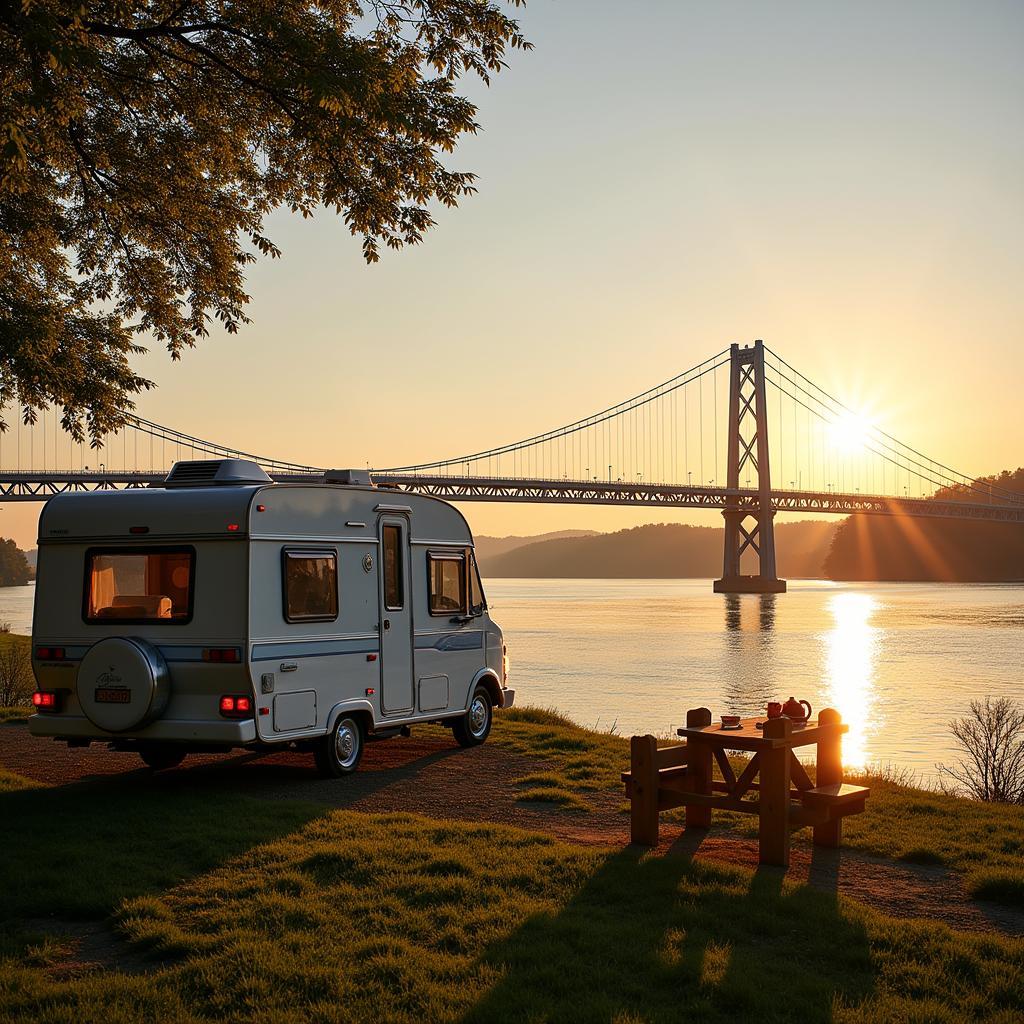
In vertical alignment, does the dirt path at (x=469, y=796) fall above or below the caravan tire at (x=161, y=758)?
below

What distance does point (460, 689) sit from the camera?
10773 mm

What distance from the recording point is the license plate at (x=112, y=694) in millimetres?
8375

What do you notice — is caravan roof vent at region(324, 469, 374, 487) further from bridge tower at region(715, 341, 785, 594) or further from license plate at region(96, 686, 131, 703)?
bridge tower at region(715, 341, 785, 594)

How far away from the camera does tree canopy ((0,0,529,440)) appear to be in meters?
7.85

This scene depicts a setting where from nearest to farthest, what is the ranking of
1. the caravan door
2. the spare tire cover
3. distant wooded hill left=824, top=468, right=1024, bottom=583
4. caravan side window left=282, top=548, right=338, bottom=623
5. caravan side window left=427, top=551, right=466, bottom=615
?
the spare tire cover < caravan side window left=282, top=548, right=338, bottom=623 < the caravan door < caravan side window left=427, top=551, right=466, bottom=615 < distant wooded hill left=824, top=468, right=1024, bottom=583

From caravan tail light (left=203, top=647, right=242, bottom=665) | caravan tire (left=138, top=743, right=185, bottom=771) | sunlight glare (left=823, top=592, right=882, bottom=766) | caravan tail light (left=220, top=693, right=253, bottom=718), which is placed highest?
caravan tail light (left=203, top=647, right=242, bottom=665)

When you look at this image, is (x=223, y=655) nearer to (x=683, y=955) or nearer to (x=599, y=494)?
(x=683, y=955)

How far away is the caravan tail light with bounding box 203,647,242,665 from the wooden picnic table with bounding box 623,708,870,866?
2.93m

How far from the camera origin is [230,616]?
8.31 m

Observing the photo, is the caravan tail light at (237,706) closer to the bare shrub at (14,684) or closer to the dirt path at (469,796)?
the dirt path at (469,796)

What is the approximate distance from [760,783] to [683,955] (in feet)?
5.72

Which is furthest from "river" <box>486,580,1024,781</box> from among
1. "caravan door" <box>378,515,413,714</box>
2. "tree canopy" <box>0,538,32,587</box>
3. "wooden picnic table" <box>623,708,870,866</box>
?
"tree canopy" <box>0,538,32,587</box>

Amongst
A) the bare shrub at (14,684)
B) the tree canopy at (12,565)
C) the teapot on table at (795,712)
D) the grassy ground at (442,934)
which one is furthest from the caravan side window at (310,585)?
the tree canopy at (12,565)

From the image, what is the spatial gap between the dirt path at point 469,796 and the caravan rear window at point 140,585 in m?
1.39
